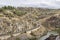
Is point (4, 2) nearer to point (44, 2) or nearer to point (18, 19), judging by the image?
point (18, 19)

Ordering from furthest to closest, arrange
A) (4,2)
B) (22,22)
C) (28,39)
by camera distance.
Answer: (4,2)
(22,22)
(28,39)

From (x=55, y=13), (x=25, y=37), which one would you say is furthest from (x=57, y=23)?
(x=25, y=37)

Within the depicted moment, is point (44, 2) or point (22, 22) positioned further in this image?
point (44, 2)

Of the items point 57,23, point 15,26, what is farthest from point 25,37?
point 57,23

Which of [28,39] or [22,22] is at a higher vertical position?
[22,22]

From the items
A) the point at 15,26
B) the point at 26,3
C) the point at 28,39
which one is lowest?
the point at 28,39

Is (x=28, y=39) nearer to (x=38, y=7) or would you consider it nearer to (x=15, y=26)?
(x=15, y=26)

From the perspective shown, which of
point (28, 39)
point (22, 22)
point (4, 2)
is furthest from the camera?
point (4, 2)
